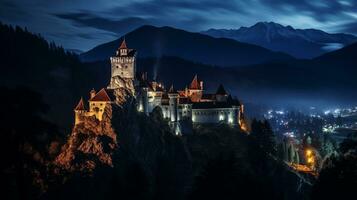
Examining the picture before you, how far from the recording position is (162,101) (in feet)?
356

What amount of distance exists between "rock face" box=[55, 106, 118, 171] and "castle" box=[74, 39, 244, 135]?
1.86 metres

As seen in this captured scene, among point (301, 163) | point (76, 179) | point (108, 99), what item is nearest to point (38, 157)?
point (76, 179)

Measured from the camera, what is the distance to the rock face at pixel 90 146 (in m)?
89.2

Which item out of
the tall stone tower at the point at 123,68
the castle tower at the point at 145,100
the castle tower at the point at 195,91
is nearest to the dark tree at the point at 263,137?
the castle tower at the point at 195,91

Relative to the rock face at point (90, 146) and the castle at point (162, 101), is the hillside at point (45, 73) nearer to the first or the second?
the castle at point (162, 101)

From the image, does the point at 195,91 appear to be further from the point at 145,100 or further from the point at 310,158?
→ the point at 310,158

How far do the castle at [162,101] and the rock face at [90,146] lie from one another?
1.86 meters

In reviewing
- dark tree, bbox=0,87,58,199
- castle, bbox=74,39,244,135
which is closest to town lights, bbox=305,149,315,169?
castle, bbox=74,39,244,135

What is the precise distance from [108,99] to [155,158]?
16.2 meters

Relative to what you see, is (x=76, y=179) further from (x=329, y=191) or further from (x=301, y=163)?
(x=301, y=163)

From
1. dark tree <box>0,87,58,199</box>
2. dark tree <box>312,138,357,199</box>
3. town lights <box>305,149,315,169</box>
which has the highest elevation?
dark tree <box>0,87,58,199</box>

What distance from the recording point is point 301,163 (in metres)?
152

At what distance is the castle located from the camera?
96.8 m

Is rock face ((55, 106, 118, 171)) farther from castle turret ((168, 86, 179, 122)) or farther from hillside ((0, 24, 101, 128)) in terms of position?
hillside ((0, 24, 101, 128))
